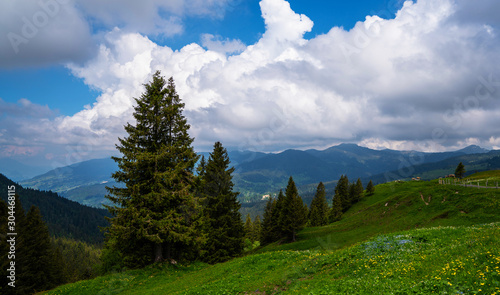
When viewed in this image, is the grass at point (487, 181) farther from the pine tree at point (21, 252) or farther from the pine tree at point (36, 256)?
the pine tree at point (36, 256)

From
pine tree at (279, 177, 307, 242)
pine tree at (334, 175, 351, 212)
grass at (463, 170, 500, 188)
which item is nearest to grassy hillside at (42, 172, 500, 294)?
pine tree at (279, 177, 307, 242)

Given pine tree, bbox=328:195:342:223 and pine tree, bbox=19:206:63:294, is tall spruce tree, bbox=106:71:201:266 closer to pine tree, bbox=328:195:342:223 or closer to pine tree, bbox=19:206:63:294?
pine tree, bbox=19:206:63:294

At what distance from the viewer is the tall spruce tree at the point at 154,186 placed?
69.7 feet

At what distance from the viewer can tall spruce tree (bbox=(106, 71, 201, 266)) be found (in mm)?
21234

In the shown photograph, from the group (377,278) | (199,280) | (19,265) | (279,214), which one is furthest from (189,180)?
(279,214)

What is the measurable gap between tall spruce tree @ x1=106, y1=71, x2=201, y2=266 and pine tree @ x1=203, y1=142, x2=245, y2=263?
7.89m

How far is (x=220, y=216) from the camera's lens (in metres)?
33.8

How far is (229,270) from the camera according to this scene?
19609mm

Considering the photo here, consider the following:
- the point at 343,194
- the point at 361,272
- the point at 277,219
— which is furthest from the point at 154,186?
the point at 343,194

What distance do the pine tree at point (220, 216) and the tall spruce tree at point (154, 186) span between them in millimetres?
7888

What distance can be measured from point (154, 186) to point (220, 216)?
14.4 metres

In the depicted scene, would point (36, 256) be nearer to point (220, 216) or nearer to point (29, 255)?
point (29, 255)

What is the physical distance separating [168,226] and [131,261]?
636 centimetres

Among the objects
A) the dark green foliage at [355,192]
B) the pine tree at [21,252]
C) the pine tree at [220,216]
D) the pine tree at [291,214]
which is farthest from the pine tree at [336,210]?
the pine tree at [21,252]
